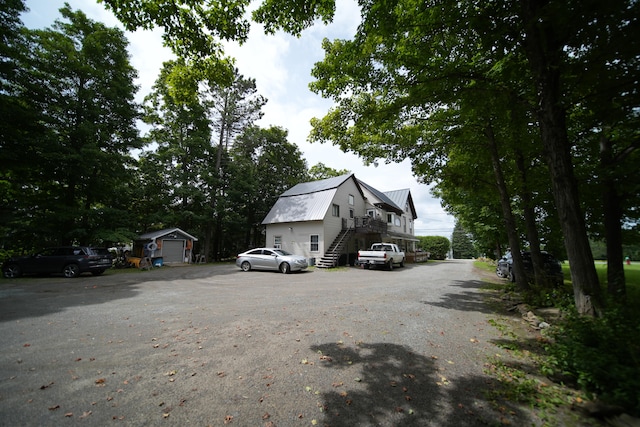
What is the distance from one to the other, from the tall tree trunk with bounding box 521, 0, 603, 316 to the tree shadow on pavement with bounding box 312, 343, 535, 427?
10.3 feet

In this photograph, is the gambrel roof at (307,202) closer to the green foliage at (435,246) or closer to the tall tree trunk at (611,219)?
the tall tree trunk at (611,219)

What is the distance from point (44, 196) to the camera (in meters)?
18.3

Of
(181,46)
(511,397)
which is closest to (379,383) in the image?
(511,397)

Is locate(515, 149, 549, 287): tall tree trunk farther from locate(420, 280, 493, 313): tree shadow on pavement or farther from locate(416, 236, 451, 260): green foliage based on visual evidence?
locate(416, 236, 451, 260): green foliage

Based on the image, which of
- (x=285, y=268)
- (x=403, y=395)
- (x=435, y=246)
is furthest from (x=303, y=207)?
(x=435, y=246)

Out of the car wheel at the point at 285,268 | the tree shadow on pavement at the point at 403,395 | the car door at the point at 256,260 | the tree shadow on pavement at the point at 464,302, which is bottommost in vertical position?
the tree shadow on pavement at the point at 464,302

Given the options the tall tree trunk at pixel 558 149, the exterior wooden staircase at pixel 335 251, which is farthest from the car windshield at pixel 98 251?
the tall tree trunk at pixel 558 149

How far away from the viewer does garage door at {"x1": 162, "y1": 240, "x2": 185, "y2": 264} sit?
22883 millimetres

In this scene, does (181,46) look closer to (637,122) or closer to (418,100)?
(418,100)

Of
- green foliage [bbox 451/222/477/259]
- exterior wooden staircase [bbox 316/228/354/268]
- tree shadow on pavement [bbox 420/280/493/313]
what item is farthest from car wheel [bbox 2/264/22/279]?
green foliage [bbox 451/222/477/259]

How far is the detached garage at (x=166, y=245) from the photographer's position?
854 inches

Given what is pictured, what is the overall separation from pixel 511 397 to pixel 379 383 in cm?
164

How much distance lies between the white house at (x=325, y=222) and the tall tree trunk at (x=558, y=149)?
1677 cm

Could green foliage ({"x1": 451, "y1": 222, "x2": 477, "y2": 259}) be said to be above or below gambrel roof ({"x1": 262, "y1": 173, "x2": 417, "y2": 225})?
below
